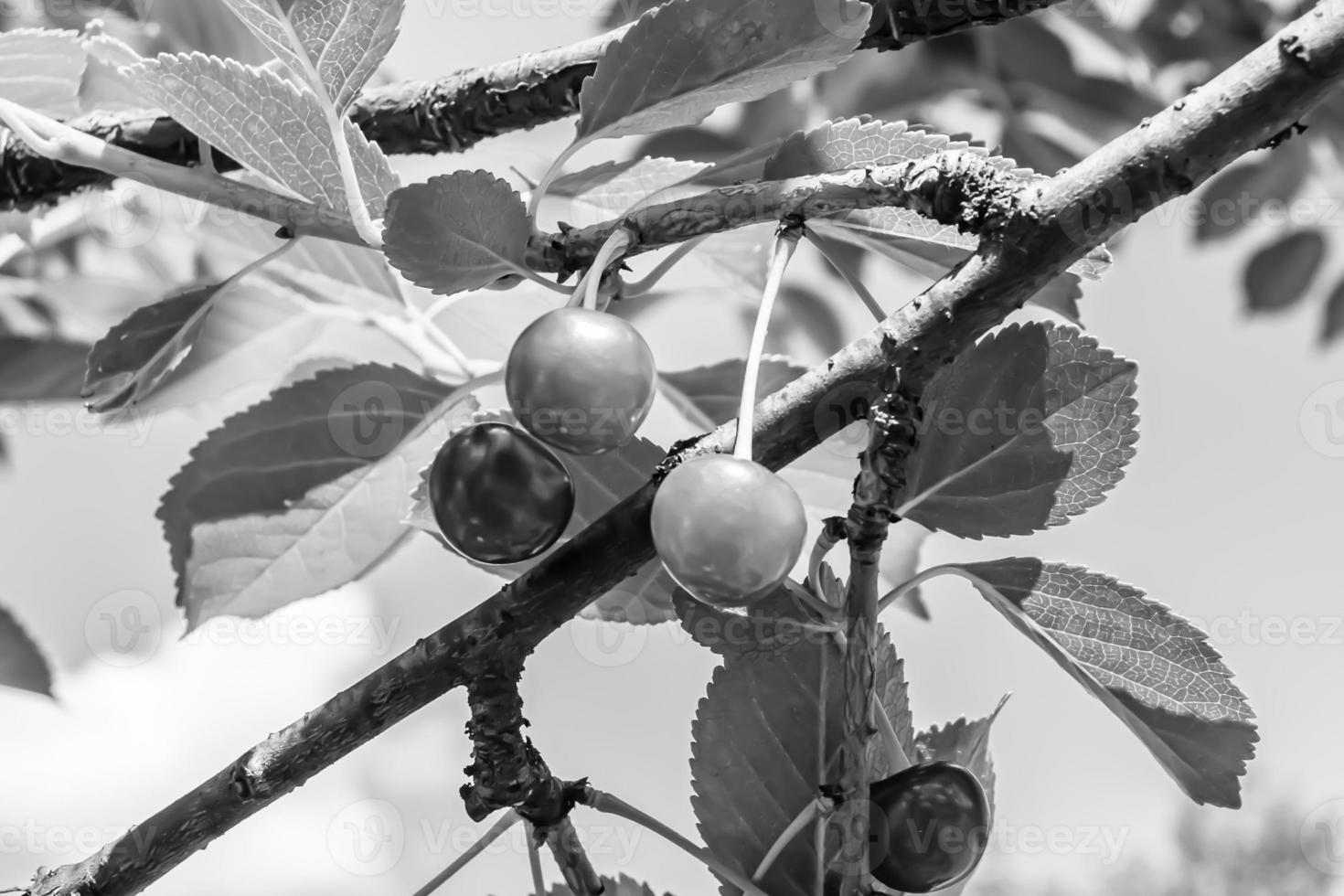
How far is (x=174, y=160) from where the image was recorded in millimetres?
1075

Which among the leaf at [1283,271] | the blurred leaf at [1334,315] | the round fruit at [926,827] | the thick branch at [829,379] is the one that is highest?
the leaf at [1283,271]

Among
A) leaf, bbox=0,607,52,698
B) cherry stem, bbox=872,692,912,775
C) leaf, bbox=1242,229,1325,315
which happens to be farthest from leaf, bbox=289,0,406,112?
leaf, bbox=1242,229,1325,315

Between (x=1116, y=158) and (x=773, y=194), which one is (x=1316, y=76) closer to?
(x=1116, y=158)

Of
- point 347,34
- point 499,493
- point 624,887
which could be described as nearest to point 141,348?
point 347,34

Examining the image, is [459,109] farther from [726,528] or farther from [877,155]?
[726,528]

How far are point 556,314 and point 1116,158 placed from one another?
0.86 feet

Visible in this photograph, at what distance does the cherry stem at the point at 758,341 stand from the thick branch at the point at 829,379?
0.10 feet

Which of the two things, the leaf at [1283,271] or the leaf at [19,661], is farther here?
the leaf at [1283,271]

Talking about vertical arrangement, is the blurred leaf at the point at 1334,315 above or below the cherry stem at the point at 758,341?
above

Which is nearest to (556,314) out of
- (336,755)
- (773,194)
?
(773,194)

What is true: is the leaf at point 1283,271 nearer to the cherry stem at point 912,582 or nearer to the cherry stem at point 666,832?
the cherry stem at point 912,582

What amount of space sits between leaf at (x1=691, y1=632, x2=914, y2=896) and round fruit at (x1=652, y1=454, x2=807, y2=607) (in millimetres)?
174

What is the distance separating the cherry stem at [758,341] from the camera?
546mm

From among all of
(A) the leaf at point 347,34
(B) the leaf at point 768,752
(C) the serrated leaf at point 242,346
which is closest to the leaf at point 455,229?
(A) the leaf at point 347,34
